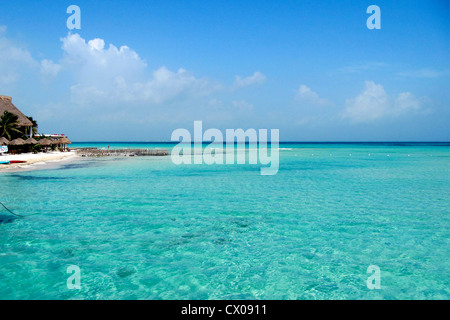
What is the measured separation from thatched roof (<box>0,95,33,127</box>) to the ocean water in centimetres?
3047

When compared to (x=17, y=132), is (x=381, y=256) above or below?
below

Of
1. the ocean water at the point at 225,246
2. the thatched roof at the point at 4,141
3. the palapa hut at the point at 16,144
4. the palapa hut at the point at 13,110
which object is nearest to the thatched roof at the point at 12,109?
the palapa hut at the point at 13,110

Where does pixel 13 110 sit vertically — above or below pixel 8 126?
above

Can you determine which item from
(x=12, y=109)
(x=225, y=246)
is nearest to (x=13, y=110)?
(x=12, y=109)

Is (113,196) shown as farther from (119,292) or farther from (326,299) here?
(326,299)

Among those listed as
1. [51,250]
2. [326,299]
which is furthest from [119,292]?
[326,299]

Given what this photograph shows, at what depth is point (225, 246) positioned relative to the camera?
289 inches

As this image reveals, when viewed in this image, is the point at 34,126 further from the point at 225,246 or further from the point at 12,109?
the point at 225,246

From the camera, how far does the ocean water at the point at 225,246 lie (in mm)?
5387

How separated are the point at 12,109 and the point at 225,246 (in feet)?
142

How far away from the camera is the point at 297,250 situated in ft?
23.4

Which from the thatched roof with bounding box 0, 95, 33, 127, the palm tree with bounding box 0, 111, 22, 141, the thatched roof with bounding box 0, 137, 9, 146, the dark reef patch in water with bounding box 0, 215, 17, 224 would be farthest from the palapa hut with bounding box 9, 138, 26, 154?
the dark reef patch in water with bounding box 0, 215, 17, 224

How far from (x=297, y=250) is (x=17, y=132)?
3763cm

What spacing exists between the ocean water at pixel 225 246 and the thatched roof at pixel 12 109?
30.5 metres
